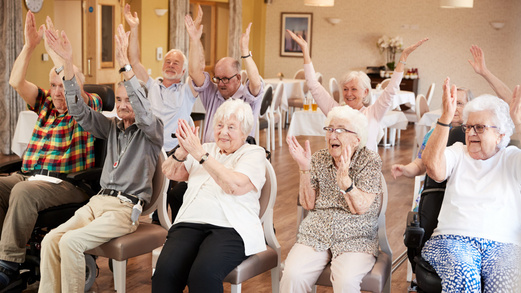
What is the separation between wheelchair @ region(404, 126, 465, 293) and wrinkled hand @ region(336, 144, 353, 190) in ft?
1.20

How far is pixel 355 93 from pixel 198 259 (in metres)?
1.70

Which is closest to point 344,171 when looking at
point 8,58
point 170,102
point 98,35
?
point 170,102

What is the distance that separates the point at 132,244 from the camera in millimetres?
3102

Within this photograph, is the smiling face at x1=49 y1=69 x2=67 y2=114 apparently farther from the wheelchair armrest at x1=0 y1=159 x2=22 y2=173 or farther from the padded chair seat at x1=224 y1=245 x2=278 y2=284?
the padded chair seat at x1=224 y1=245 x2=278 y2=284

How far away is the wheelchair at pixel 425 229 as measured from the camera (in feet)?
8.68

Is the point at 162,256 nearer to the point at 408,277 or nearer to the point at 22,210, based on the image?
the point at 22,210

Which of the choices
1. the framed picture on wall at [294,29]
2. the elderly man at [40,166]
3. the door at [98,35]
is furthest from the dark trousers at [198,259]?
the framed picture on wall at [294,29]

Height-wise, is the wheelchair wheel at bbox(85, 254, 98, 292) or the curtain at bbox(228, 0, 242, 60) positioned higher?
the curtain at bbox(228, 0, 242, 60)

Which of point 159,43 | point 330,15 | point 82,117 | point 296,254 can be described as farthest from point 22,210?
point 330,15

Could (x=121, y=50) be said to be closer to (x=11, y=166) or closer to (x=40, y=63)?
(x=11, y=166)

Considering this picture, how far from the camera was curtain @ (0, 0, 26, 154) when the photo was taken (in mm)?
7672

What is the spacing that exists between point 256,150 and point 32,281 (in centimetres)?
156

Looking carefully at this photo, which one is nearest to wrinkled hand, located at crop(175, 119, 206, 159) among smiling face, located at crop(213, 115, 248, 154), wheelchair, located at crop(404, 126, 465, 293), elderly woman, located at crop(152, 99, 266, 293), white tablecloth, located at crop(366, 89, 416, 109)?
elderly woman, located at crop(152, 99, 266, 293)

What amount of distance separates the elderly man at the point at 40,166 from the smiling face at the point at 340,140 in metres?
1.50
